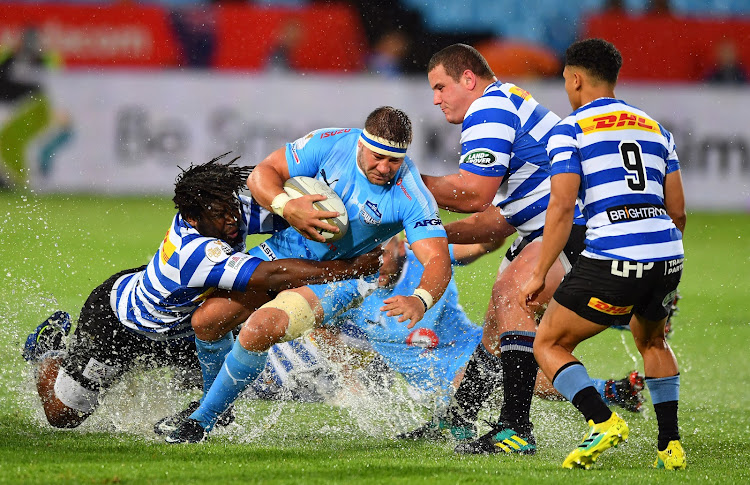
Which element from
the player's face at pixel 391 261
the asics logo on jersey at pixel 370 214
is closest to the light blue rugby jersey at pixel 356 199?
the asics logo on jersey at pixel 370 214

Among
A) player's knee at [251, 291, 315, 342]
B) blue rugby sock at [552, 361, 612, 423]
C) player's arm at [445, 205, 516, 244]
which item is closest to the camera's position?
blue rugby sock at [552, 361, 612, 423]

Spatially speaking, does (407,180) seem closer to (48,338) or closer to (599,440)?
(599,440)

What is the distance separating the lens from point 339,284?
517 cm

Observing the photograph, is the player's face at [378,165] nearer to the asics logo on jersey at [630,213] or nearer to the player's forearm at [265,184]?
the player's forearm at [265,184]

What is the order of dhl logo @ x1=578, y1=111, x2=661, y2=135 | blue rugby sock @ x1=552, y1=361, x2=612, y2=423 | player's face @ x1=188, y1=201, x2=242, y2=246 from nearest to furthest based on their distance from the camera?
blue rugby sock @ x1=552, y1=361, x2=612, y2=423 → dhl logo @ x1=578, y1=111, x2=661, y2=135 → player's face @ x1=188, y1=201, x2=242, y2=246

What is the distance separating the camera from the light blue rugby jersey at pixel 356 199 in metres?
5.03

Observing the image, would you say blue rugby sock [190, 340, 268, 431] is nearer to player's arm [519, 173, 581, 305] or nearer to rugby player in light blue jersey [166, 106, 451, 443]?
rugby player in light blue jersey [166, 106, 451, 443]

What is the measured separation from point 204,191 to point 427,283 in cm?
131

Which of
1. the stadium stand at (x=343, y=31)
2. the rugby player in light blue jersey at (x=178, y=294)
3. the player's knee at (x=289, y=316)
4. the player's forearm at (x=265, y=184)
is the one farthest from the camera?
the stadium stand at (x=343, y=31)

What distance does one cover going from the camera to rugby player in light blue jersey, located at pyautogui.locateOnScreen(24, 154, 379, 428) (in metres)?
4.96

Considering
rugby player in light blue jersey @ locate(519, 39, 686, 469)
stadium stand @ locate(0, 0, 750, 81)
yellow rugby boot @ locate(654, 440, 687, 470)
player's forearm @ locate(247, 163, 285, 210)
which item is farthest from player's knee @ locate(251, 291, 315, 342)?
stadium stand @ locate(0, 0, 750, 81)

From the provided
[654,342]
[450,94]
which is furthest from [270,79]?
[654,342]

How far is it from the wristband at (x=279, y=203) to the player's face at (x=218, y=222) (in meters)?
0.33

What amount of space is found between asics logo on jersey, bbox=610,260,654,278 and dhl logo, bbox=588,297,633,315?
14cm
